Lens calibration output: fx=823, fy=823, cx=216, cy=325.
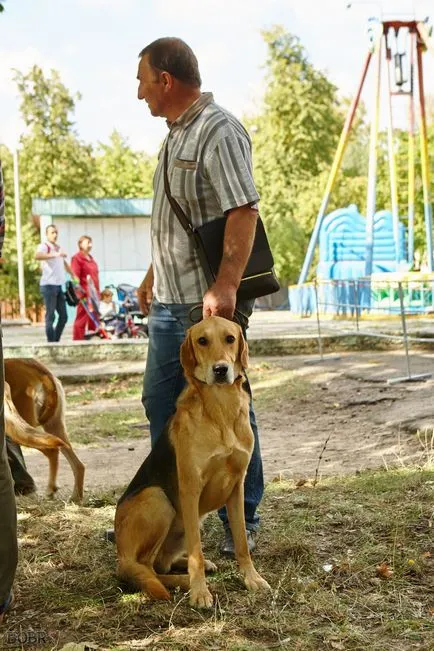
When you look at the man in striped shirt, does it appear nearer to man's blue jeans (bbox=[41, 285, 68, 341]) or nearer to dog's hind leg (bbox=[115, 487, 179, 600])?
dog's hind leg (bbox=[115, 487, 179, 600])

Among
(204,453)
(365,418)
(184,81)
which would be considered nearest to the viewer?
(204,453)

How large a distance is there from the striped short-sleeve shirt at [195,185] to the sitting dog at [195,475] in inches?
20.7

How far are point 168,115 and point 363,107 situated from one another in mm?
43767

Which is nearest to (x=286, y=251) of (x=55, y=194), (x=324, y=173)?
A: (x=324, y=173)

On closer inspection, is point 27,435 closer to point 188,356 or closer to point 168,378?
point 168,378

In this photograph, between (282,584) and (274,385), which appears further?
(274,385)

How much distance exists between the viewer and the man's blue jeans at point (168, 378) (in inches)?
157

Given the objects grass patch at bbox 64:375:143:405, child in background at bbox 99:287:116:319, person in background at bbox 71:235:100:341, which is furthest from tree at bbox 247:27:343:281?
grass patch at bbox 64:375:143:405

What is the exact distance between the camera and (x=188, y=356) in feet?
11.5

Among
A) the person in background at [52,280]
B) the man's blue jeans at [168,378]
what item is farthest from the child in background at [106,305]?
the man's blue jeans at [168,378]

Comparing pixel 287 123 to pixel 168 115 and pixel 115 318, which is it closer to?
pixel 115 318

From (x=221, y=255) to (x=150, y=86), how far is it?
87cm

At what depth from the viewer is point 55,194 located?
124 ft

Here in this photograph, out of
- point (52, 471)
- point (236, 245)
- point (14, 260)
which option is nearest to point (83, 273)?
point (52, 471)
